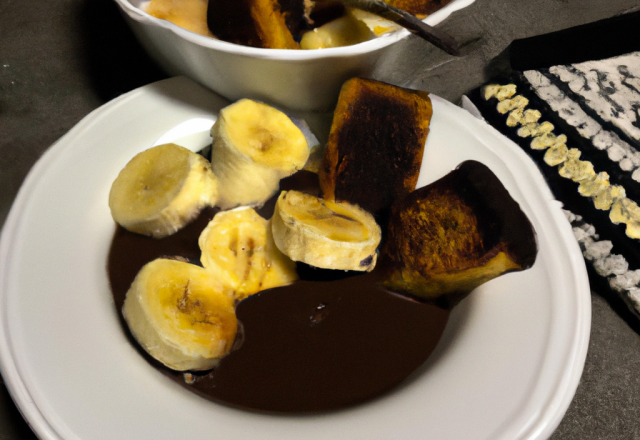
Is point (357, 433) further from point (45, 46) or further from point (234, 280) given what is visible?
point (45, 46)

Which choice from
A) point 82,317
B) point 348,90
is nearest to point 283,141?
point 348,90

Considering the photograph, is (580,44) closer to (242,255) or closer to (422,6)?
(422,6)

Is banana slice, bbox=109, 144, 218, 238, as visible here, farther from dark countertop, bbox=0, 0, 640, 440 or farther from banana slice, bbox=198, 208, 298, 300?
dark countertop, bbox=0, 0, 640, 440

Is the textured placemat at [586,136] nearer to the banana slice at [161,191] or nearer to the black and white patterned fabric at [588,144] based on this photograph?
the black and white patterned fabric at [588,144]

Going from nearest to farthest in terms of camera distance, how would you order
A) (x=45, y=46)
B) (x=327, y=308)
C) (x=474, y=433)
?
(x=474, y=433) < (x=327, y=308) < (x=45, y=46)

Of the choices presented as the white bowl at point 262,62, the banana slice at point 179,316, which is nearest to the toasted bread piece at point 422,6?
the white bowl at point 262,62
